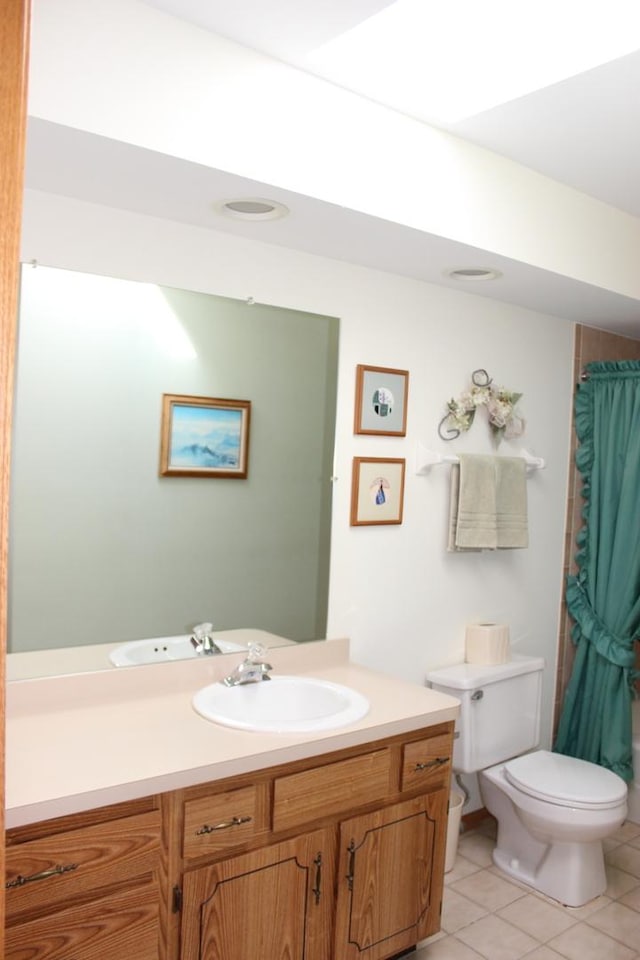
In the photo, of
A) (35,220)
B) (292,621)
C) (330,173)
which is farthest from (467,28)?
(292,621)

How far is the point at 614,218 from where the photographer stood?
9.39ft

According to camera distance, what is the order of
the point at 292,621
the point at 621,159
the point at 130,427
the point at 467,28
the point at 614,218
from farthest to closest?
the point at 614,218 → the point at 292,621 → the point at 621,159 → the point at 130,427 → the point at 467,28

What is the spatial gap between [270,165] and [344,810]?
160cm

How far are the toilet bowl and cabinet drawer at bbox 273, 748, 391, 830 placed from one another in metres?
0.84

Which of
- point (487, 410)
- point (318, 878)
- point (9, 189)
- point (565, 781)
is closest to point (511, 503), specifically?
point (487, 410)

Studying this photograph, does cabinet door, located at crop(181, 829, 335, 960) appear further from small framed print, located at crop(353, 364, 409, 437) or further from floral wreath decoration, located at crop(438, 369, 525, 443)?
floral wreath decoration, located at crop(438, 369, 525, 443)

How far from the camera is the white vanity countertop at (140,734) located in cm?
158

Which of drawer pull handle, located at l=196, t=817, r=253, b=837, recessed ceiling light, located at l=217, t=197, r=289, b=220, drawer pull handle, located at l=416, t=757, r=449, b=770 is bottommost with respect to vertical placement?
drawer pull handle, located at l=416, t=757, r=449, b=770

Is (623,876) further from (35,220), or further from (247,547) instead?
(35,220)

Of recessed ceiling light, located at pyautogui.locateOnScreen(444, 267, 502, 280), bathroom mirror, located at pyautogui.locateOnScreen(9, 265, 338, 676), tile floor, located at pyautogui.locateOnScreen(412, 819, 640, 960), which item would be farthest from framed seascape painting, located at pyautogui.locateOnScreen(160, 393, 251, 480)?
tile floor, located at pyautogui.locateOnScreen(412, 819, 640, 960)

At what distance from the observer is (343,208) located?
6.72 feet

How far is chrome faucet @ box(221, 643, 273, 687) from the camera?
2.26m

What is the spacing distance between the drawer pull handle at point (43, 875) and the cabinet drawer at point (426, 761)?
3.04ft

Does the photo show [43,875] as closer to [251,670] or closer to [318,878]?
[318,878]
